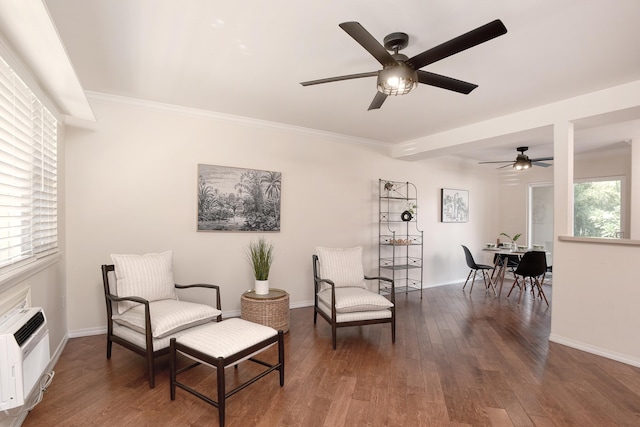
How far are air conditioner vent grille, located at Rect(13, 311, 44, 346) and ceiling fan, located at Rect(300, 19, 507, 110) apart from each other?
230 centimetres

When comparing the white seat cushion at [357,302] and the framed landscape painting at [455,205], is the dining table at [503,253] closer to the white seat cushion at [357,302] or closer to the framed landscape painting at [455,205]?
the framed landscape painting at [455,205]

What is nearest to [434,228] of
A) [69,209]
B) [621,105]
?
[621,105]

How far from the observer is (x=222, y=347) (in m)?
2.13

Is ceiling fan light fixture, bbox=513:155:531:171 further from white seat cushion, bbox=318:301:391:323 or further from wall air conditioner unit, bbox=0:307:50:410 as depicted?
wall air conditioner unit, bbox=0:307:50:410

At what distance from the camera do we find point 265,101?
362cm

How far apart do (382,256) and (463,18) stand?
13.1 feet

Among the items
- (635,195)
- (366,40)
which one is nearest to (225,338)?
(366,40)

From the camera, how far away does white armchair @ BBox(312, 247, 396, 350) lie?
328cm

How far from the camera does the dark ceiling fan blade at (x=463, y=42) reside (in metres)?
1.68

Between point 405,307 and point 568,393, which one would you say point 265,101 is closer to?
point 405,307

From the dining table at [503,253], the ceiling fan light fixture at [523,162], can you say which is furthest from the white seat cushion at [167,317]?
the ceiling fan light fixture at [523,162]

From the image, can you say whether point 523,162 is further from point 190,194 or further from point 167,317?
point 167,317

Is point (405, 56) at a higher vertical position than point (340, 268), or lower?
higher

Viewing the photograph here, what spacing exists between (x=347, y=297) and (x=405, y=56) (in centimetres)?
223
